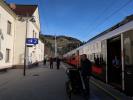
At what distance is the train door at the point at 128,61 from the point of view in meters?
11.2

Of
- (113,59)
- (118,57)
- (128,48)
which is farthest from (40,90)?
(128,48)

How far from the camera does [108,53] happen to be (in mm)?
16141

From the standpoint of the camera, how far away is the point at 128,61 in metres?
11.6

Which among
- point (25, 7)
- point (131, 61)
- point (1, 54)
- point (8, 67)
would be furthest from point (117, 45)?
point (25, 7)

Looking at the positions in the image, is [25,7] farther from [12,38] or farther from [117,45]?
[117,45]

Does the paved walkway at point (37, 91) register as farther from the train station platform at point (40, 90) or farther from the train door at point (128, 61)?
the train door at point (128, 61)

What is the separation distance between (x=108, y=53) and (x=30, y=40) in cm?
1116

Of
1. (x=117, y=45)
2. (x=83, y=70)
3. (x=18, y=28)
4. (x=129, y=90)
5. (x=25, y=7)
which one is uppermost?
(x=25, y=7)

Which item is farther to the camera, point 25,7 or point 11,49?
point 25,7

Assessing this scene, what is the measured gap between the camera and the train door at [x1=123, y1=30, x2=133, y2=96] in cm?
1123

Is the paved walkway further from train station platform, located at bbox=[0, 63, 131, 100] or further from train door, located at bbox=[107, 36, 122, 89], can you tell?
train door, located at bbox=[107, 36, 122, 89]

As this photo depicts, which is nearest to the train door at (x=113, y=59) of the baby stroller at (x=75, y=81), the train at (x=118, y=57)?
the train at (x=118, y=57)

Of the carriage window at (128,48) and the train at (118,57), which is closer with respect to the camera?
the carriage window at (128,48)

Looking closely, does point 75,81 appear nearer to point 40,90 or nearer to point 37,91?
point 37,91
